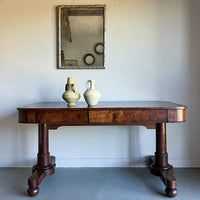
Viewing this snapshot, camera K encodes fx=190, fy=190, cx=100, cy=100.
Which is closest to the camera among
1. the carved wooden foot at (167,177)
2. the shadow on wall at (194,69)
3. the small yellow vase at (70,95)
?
the carved wooden foot at (167,177)

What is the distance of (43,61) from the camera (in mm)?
2164

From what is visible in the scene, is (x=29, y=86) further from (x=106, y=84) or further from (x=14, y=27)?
(x=106, y=84)

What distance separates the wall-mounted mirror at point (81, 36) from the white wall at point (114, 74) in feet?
0.24

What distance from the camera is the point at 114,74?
2152mm

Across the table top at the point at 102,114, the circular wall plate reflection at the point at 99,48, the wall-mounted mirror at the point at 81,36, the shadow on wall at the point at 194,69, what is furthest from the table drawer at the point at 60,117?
the shadow on wall at the point at 194,69

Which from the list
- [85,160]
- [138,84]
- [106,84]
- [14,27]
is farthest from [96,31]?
[85,160]

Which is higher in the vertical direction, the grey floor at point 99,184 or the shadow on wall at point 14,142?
the shadow on wall at point 14,142

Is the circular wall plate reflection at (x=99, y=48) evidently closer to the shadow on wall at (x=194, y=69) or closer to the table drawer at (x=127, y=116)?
the table drawer at (x=127, y=116)

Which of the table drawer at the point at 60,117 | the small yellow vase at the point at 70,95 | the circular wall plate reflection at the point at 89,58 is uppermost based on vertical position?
the circular wall plate reflection at the point at 89,58

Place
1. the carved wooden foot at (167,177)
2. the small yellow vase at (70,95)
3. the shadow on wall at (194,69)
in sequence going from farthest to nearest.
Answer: the shadow on wall at (194,69)
the small yellow vase at (70,95)
the carved wooden foot at (167,177)

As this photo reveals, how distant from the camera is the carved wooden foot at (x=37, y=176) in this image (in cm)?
156

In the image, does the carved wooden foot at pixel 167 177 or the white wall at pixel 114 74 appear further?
the white wall at pixel 114 74

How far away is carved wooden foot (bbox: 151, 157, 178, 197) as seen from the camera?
1524 millimetres

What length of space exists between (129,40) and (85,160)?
1.45 m
